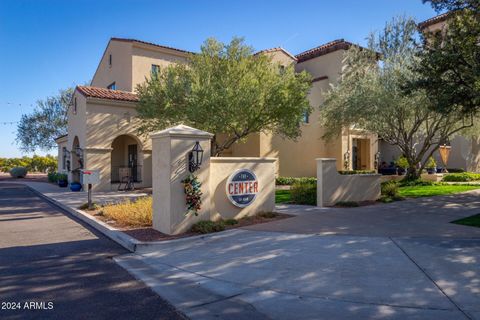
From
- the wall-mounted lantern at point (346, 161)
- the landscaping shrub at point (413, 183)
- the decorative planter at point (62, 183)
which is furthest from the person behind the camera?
the wall-mounted lantern at point (346, 161)

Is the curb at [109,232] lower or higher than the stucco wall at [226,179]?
lower

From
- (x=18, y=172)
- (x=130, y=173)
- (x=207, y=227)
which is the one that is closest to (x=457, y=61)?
(x=207, y=227)

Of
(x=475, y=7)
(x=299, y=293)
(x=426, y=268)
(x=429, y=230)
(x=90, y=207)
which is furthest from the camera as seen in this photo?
(x=90, y=207)

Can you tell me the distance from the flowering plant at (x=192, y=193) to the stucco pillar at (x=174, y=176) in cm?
9

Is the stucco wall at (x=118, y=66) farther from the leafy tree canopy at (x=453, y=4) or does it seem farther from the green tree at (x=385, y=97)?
the leafy tree canopy at (x=453, y=4)

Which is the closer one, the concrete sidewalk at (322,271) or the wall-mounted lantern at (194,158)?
the concrete sidewalk at (322,271)

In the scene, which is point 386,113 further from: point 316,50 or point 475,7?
point 316,50

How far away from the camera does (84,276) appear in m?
5.29

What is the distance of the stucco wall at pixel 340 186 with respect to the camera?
11711 millimetres

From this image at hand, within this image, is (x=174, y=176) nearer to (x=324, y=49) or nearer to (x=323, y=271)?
(x=323, y=271)

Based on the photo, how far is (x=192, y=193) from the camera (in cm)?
794

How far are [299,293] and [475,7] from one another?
1057 cm

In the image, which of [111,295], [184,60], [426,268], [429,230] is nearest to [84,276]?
[111,295]

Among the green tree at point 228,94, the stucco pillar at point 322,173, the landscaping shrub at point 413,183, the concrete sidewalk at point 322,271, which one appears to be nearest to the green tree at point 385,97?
the landscaping shrub at point 413,183
